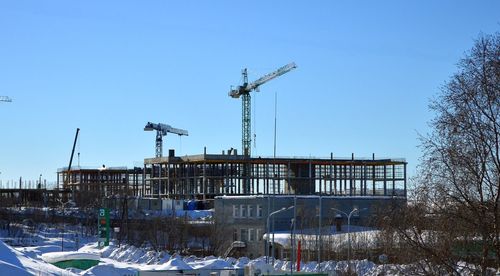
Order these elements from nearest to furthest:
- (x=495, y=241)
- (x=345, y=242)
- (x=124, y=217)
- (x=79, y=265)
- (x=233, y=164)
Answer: (x=495, y=241)
(x=79, y=265)
(x=345, y=242)
(x=124, y=217)
(x=233, y=164)

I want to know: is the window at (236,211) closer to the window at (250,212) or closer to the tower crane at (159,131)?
the window at (250,212)

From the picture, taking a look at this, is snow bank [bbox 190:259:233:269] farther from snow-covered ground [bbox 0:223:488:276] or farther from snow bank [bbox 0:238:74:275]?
snow bank [bbox 0:238:74:275]

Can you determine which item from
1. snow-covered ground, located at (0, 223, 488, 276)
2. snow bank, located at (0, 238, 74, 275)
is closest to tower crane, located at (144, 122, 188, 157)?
snow-covered ground, located at (0, 223, 488, 276)

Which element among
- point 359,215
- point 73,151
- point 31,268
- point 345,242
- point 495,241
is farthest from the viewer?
point 73,151

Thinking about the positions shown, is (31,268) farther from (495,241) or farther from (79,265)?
(495,241)

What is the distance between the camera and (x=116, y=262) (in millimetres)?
54781

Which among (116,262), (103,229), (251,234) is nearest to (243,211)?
(251,234)

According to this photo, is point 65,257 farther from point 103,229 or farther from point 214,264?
point 103,229

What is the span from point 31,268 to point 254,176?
292 feet

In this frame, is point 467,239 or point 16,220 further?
point 16,220

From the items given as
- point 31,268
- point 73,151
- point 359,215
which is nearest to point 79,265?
point 31,268

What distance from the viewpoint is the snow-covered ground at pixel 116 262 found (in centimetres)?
3139

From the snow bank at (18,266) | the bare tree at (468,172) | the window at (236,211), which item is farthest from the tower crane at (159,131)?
the bare tree at (468,172)

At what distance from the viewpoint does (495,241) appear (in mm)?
19719
